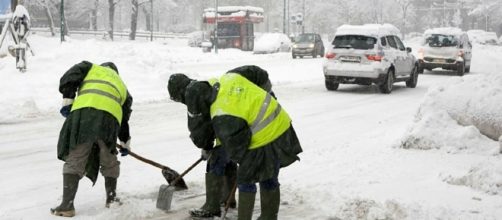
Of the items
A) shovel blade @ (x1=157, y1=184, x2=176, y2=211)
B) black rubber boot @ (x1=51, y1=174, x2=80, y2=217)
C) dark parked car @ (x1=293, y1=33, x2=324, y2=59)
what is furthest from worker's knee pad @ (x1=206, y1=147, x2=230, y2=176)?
dark parked car @ (x1=293, y1=33, x2=324, y2=59)

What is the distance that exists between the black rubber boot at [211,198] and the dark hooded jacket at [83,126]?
0.97m

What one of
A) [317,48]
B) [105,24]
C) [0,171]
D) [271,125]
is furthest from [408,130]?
[105,24]

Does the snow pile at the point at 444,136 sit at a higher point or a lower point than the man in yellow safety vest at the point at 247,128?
lower

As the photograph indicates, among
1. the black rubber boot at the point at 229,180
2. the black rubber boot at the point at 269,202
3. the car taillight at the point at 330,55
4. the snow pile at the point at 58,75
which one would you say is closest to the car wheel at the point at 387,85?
the car taillight at the point at 330,55

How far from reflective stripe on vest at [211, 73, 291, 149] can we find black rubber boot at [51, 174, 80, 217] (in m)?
1.73

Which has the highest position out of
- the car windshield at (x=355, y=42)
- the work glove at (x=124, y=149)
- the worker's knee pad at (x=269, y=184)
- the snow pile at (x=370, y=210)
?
the car windshield at (x=355, y=42)

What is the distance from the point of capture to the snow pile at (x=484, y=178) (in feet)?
20.7

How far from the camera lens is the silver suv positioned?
2288 cm

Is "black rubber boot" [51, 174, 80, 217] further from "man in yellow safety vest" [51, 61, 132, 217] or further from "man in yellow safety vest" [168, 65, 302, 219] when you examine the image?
"man in yellow safety vest" [168, 65, 302, 219]

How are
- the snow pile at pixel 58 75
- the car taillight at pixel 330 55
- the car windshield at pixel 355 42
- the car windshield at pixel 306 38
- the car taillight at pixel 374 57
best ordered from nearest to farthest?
the snow pile at pixel 58 75 → the car taillight at pixel 374 57 → the car windshield at pixel 355 42 → the car taillight at pixel 330 55 → the car windshield at pixel 306 38

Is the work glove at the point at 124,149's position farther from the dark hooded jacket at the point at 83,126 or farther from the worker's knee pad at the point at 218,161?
the worker's knee pad at the point at 218,161

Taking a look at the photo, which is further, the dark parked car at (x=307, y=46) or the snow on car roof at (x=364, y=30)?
the dark parked car at (x=307, y=46)

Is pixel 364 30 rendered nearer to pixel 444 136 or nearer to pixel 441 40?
pixel 441 40

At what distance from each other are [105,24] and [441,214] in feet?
286
